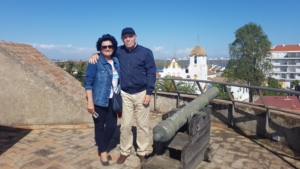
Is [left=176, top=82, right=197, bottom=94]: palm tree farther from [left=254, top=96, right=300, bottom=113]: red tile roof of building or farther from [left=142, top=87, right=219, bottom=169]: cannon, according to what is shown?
[left=142, top=87, right=219, bottom=169]: cannon

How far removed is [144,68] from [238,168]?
1.99m

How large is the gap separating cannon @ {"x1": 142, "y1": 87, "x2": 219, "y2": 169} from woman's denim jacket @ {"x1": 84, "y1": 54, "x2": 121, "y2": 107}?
0.93 m

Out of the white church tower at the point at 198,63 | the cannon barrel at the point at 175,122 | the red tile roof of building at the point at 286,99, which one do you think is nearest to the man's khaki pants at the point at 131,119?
the cannon barrel at the point at 175,122

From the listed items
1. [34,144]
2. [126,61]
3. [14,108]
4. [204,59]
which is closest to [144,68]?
[126,61]

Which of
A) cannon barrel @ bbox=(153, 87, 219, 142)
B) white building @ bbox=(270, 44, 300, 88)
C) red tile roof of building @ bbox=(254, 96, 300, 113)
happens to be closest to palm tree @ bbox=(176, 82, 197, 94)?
red tile roof of building @ bbox=(254, 96, 300, 113)

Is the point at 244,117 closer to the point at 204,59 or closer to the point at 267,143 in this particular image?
the point at 267,143

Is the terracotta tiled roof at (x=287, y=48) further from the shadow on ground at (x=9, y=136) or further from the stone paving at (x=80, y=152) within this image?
the shadow on ground at (x=9, y=136)

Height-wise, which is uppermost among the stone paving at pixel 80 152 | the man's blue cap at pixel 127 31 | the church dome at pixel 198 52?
the church dome at pixel 198 52

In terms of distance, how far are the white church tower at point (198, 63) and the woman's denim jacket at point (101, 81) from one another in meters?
61.3

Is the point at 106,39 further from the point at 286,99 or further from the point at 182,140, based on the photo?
the point at 286,99

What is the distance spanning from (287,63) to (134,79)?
339ft

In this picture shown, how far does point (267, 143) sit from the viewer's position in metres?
4.38

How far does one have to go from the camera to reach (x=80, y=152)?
3924 millimetres

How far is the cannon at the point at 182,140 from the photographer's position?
8.82 ft
